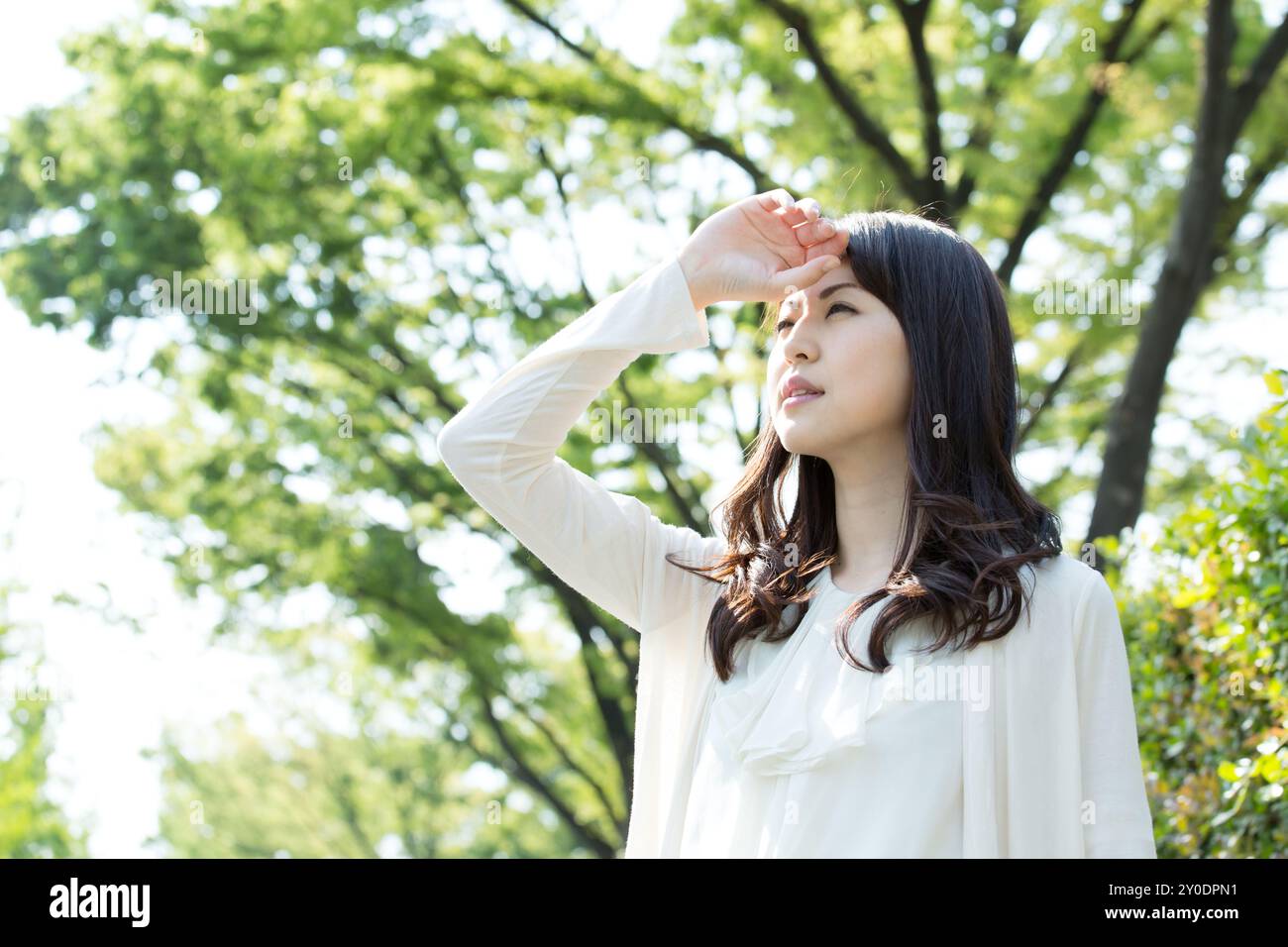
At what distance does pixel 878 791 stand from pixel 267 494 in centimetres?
958

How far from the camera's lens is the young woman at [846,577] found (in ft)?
7.47

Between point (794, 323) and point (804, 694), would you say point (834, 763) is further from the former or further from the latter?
point (794, 323)

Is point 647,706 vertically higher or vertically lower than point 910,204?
lower

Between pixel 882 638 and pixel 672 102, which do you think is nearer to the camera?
pixel 882 638

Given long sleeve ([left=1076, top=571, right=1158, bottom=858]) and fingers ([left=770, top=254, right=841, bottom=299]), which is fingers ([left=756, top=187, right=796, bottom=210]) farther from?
long sleeve ([left=1076, top=571, right=1158, bottom=858])

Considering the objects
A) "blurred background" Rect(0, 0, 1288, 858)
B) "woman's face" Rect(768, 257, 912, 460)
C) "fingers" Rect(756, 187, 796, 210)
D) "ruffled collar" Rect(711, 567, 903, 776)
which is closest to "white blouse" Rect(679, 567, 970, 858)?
"ruffled collar" Rect(711, 567, 903, 776)

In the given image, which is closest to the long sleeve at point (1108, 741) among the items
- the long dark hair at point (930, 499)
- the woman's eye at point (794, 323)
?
the long dark hair at point (930, 499)

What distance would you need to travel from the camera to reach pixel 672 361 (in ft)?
34.7

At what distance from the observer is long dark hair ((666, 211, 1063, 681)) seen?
95.0 inches

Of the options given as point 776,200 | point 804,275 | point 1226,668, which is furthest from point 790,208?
point 1226,668

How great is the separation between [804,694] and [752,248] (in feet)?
2.90
